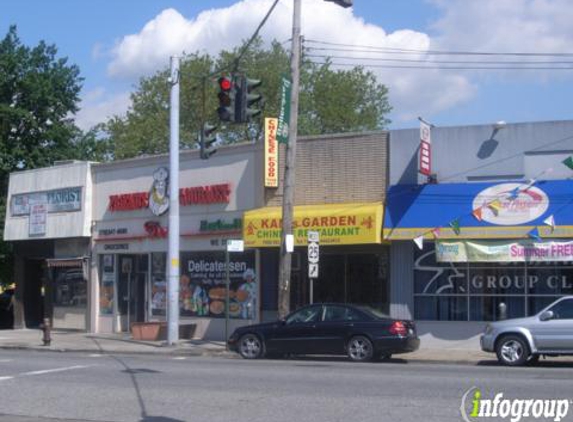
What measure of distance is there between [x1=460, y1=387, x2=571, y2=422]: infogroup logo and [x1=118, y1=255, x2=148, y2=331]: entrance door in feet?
67.8

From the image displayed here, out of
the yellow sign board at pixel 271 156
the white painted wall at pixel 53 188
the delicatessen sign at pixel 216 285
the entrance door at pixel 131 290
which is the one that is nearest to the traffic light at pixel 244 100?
the yellow sign board at pixel 271 156

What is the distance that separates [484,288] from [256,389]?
11.3 meters

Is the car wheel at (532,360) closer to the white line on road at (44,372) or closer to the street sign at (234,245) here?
the street sign at (234,245)

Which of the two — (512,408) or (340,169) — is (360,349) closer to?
(340,169)

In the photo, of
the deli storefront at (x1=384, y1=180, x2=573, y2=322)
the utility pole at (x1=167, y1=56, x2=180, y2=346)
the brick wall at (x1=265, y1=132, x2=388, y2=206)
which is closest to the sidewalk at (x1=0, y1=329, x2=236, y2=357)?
the utility pole at (x1=167, y1=56, x2=180, y2=346)

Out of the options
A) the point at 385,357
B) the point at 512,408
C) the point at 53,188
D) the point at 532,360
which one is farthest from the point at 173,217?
the point at 512,408

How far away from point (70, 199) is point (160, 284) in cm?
542

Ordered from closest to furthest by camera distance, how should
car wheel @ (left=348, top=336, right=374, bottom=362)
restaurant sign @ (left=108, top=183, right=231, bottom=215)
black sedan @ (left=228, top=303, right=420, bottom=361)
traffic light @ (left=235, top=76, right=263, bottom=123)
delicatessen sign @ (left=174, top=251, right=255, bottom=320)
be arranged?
1. traffic light @ (left=235, top=76, right=263, bottom=123)
2. black sedan @ (left=228, top=303, right=420, bottom=361)
3. car wheel @ (left=348, top=336, right=374, bottom=362)
4. delicatessen sign @ (left=174, top=251, right=255, bottom=320)
5. restaurant sign @ (left=108, top=183, right=231, bottom=215)

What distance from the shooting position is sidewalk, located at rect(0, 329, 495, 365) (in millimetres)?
22359

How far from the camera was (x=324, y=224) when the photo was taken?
1014 inches

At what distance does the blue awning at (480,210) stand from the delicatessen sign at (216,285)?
18.3ft

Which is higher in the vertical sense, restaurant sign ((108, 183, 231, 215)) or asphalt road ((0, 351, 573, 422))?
restaurant sign ((108, 183, 231, 215))

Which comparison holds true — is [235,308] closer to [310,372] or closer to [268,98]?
[310,372]

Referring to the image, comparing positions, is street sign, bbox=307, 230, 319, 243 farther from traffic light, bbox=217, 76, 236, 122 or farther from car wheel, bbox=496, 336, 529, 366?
traffic light, bbox=217, 76, 236, 122
